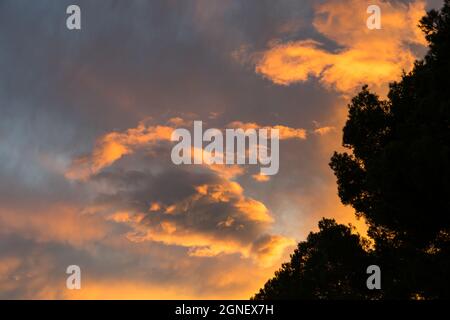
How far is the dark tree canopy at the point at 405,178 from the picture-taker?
17562 millimetres

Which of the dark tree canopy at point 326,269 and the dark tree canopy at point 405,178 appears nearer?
the dark tree canopy at point 405,178

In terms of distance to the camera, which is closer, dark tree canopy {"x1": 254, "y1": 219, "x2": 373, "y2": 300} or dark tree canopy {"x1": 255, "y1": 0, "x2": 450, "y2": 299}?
dark tree canopy {"x1": 255, "y1": 0, "x2": 450, "y2": 299}

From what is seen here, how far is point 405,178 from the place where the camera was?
17.9 metres

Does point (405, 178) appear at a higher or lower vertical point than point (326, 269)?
higher

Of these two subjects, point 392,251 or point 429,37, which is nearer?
point 429,37

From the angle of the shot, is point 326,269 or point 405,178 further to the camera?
point 326,269

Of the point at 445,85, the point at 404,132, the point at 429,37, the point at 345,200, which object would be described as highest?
the point at 429,37

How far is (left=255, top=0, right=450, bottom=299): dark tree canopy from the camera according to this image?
17562 millimetres

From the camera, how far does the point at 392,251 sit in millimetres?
24500
